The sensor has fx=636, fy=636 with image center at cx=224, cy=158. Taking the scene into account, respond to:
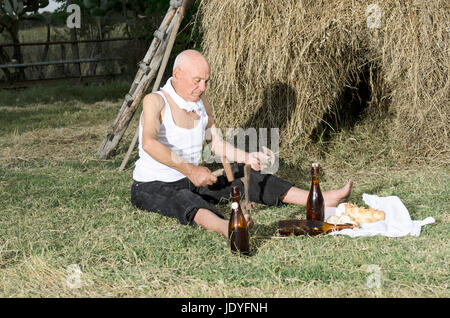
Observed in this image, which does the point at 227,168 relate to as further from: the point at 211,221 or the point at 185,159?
the point at 185,159

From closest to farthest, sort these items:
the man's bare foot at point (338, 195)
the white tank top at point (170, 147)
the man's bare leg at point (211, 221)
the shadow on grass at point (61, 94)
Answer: the man's bare leg at point (211, 221) → the man's bare foot at point (338, 195) → the white tank top at point (170, 147) → the shadow on grass at point (61, 94)

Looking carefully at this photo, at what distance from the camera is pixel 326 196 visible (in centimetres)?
457

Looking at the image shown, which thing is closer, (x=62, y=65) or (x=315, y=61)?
(x=315, y=61)

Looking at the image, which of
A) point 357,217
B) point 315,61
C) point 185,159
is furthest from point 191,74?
point 315,61

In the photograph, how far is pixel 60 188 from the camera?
5801mm

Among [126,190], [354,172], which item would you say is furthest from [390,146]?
[126,190]

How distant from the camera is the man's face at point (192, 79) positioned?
4.39m

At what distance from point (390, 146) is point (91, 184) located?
302 cm

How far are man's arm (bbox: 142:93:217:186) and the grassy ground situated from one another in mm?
373

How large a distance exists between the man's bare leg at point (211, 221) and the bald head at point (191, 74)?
0.87 metres

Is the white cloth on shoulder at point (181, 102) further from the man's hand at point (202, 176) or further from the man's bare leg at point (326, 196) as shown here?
the man's bare leg at point (326, 196)

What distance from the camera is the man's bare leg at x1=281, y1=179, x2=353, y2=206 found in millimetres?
4530

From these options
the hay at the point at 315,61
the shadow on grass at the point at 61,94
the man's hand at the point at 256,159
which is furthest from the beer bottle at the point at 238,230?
the shadow on grass at the point at 61,94

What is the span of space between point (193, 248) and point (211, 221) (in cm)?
29
